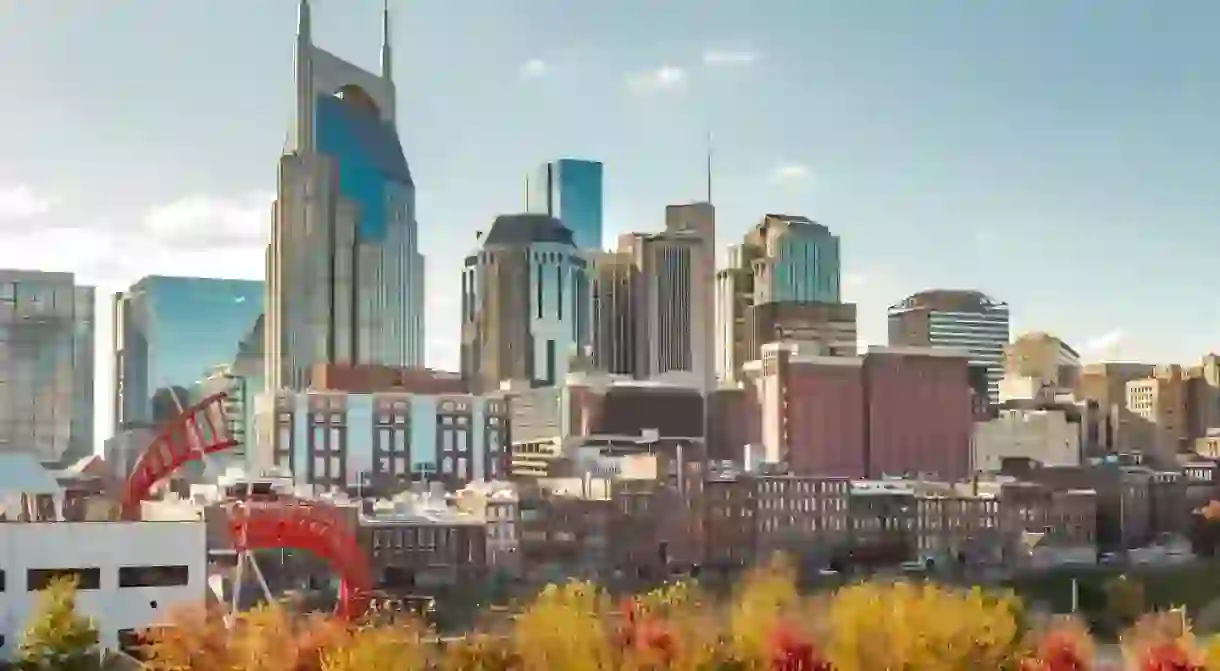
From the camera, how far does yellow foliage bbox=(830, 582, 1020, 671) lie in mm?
23734

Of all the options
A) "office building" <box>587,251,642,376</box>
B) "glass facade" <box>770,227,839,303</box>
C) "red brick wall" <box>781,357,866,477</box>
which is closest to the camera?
"red brick wall" <box>781,357,866,477</box>

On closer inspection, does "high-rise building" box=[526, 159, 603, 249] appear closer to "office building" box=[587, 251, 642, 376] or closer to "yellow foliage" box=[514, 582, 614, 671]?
"office building" box=[587, 251, 642, 376]

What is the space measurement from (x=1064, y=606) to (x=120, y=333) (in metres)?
99.3

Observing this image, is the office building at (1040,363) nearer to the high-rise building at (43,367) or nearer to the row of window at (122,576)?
the high-rise building at (43,367)

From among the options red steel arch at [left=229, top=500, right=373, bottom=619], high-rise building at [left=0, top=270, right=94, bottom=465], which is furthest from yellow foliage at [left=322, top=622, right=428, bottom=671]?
high-rise building at [left=0, top=270, right=94, bottom=465]

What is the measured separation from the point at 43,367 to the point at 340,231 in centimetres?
2259

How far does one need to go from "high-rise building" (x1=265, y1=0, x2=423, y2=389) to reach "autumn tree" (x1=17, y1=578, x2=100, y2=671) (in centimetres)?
8074

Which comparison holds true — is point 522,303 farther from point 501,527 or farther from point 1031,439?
point 501,527

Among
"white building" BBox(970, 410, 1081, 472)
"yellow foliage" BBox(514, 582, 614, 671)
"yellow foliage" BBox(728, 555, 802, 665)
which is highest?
"white building" BBox(970, 410, 1081, 472)

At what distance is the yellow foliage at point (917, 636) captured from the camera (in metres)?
23.7

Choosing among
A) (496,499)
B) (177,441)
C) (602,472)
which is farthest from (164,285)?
(177,441)

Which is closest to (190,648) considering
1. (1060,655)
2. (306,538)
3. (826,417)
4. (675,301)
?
(306,538)

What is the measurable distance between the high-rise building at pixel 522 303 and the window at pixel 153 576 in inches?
3557

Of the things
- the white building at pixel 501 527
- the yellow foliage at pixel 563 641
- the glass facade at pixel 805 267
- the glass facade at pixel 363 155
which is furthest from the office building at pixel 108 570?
the glass facade at pixel 805 267
